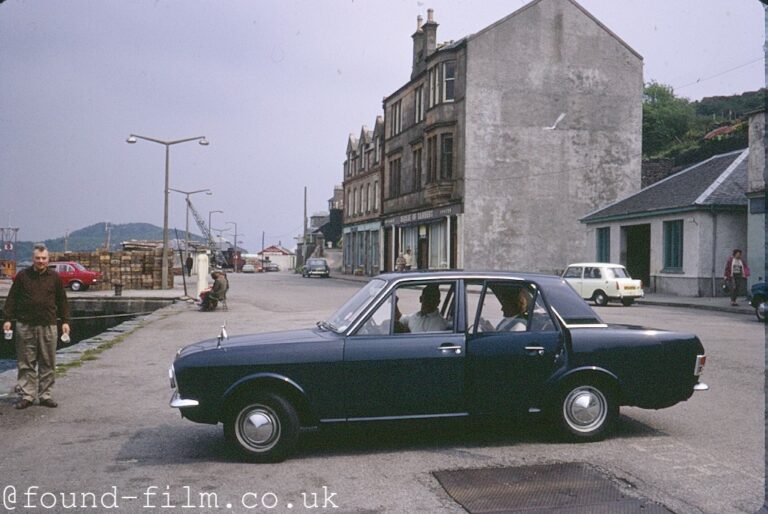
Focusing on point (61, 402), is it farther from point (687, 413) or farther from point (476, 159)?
point (476, 159)

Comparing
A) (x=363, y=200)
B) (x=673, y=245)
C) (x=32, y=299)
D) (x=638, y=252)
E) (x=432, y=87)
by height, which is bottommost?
(x=32, y=299)

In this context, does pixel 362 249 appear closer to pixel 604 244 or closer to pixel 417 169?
pixel 417 169

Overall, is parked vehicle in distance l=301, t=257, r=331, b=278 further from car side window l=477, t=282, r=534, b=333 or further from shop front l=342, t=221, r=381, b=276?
car side window l=477, t=282, r=534, b=333

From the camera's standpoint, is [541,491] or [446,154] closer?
[541,491]

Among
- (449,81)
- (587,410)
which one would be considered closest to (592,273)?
(449,81)

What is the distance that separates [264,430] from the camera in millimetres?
5738

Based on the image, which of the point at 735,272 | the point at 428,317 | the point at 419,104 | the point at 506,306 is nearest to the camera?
the point at 428,317

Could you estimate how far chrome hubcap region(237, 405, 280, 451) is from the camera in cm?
574

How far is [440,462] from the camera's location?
Result: 5.70 metres

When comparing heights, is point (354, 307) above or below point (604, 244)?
below

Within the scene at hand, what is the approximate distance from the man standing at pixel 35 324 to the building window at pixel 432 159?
33.6 meters

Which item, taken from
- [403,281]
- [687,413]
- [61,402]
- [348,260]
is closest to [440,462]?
[403,281]

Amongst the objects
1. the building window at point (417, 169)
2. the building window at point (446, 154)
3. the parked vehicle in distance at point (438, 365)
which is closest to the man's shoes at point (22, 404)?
the parked vehicle in distance at point (438, 365)

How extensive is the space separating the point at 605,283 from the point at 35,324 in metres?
20.1
